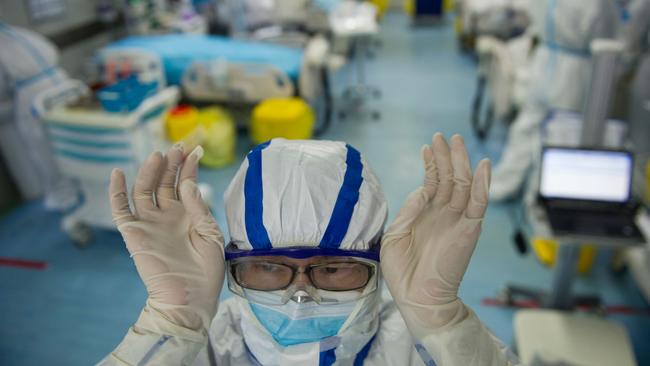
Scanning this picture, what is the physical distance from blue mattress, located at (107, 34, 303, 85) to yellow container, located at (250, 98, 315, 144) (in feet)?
0.99

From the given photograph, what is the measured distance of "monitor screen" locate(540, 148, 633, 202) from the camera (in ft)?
7.20

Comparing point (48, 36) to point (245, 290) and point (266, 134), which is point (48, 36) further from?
point (245, 290)

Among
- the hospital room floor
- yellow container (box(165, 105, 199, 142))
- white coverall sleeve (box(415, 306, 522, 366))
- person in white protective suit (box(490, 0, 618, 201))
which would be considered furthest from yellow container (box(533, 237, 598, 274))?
yellow container (box(165, 105, 199, 142))

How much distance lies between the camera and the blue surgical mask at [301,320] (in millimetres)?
1162

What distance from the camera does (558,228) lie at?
2.12 metres

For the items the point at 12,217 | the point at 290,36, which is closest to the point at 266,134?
the point at 290,36

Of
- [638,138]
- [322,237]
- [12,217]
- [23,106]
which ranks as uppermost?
[322,237]

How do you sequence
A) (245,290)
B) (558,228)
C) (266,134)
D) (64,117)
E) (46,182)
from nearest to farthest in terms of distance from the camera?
(245,290) → (558,228) → (64,117) → (46,182) → (266,134)

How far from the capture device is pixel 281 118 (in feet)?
13.4

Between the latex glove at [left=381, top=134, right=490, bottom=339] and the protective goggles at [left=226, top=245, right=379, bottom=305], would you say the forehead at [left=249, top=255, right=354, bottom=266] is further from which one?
the latex glove at [left=381, top=134, right=490, bottom=339]

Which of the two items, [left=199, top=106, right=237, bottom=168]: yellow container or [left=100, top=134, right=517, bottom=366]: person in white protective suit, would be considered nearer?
[left=100, top=134, right=517, bottom=366]: person in white protective suit

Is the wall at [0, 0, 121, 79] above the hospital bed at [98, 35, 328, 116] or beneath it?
above

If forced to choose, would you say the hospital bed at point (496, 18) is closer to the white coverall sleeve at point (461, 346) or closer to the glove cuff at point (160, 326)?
the white coverall sleeve at point (461, 346)

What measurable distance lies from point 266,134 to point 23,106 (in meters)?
1.70
